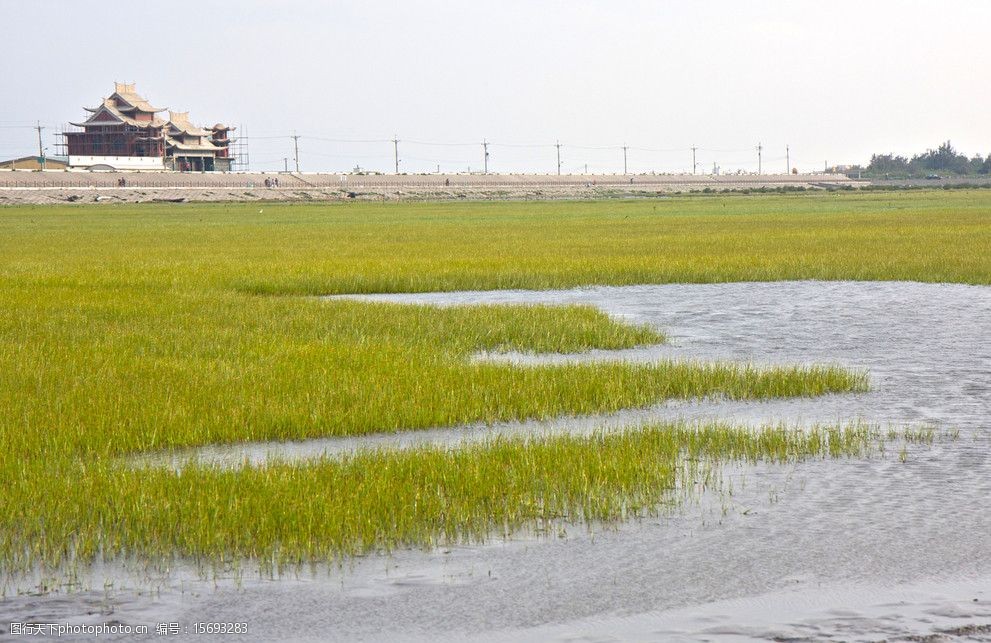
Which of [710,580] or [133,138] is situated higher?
[133,138]

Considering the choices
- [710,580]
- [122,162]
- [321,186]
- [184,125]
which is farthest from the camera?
[184,125]

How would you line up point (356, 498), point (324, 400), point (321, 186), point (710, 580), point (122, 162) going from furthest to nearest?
point (122, 162) → point (321, 186) → point (324, 400) → point (356, 498) → point (710, 580)

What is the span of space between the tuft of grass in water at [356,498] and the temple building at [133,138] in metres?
132

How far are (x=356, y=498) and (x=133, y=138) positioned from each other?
141 metres

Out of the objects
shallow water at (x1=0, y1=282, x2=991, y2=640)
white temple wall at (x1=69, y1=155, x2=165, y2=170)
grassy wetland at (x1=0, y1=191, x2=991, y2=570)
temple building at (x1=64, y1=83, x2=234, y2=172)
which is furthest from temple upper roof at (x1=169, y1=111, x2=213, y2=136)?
shallow water at (x1=0, y1=282, x2=991, y2=640)

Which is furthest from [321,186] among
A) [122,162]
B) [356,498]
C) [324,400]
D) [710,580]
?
[710,580]

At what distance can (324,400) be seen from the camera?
10430mm

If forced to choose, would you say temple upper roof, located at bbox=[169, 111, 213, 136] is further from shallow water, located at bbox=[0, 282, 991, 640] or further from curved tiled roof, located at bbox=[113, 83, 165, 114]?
shallow water, located at bbox=[0, 282, 991, 640]

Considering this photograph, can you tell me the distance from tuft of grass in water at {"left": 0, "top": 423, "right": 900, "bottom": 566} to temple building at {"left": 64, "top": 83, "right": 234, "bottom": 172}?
13236 cm

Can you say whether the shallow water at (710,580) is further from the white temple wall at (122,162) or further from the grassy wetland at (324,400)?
the white temple wall at (122,162)

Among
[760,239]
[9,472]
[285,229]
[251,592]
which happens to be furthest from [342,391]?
[285,229]

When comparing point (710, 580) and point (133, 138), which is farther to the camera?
point (133, 138)

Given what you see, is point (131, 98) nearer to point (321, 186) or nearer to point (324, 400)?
point (321, 186)

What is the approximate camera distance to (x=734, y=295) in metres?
20.5
